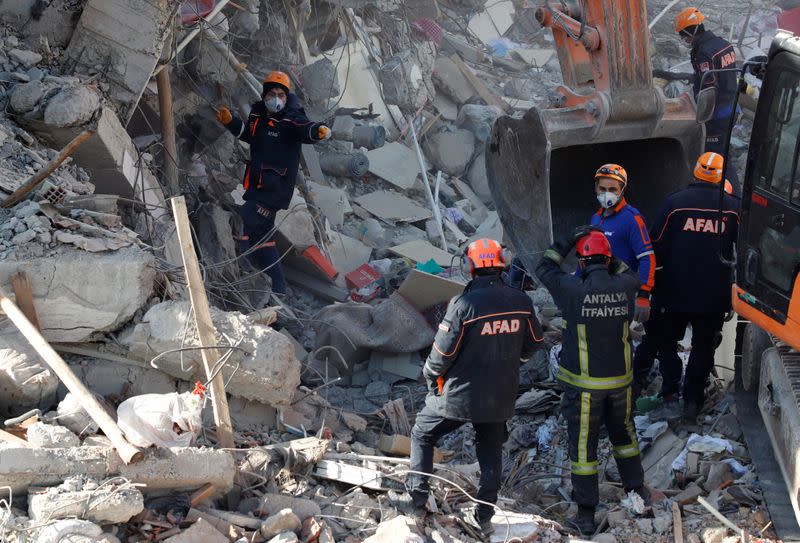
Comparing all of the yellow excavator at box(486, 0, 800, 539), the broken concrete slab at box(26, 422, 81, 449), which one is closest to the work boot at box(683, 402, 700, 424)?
the yellow excavator at box(486, 0, 800, 539)

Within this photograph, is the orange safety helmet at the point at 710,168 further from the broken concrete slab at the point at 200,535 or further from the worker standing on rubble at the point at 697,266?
the broken concrete slab at the point at 200,535

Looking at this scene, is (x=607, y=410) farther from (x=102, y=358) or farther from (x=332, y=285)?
(x=332, y=285)

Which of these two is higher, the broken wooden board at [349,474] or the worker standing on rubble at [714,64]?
the worker standing on rubble at [714,64]

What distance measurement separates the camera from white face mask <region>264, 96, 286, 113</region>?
300 inches

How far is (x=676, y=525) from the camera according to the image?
16.3 feet

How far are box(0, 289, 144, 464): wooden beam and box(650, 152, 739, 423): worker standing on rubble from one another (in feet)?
11.3

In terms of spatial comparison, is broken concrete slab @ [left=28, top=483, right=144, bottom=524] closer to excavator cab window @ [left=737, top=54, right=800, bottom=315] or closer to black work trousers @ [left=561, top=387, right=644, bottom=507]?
black work trousers @ [left=561, top=387, right=644, bottom=507]

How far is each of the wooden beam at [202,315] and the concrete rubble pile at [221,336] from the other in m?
0.02

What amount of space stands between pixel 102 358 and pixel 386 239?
484 cm

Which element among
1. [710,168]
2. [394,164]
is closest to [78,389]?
[710,168]

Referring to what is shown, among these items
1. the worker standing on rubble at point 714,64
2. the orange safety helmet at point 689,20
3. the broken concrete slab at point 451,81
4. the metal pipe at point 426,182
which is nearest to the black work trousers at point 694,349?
the worker standing on rubble at point 714,64

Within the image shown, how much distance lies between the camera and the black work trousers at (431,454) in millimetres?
4914

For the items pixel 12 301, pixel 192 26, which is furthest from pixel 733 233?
pixel 192 26

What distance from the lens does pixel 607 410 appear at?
5262 millimetres
